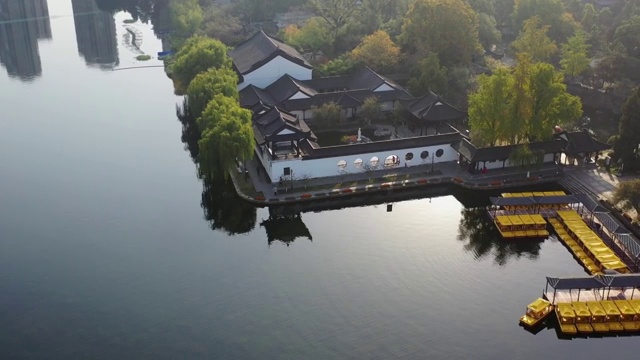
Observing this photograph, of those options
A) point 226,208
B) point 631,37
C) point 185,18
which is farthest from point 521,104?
point 185,18

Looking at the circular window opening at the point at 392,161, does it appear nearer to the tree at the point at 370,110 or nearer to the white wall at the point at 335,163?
the white wall at the point at 335,163

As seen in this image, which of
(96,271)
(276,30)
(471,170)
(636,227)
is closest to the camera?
(96,271)

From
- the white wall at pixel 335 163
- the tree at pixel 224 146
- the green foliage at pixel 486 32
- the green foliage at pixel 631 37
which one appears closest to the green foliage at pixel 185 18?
the green foliage at pixel 486 32

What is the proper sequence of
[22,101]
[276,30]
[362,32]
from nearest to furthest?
[22,101] < [362,32] < [276,30]

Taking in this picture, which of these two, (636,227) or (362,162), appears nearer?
(636,227)

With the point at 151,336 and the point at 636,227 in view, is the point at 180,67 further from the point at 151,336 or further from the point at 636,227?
the point at 636,227

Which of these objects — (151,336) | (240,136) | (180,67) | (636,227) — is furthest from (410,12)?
(151,336)

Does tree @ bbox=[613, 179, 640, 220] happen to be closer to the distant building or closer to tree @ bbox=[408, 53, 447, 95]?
tree @ bbox=[408, 53, 447, 95]
